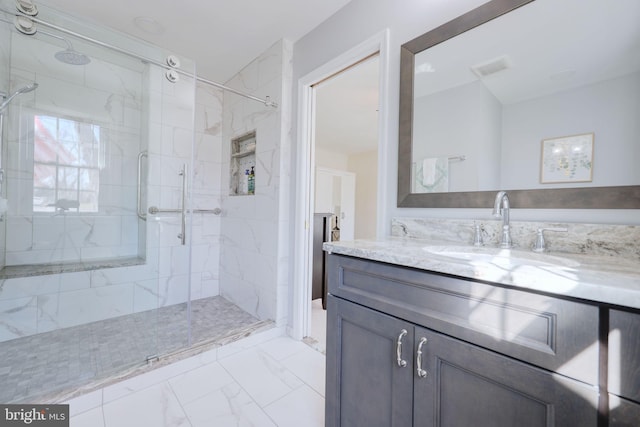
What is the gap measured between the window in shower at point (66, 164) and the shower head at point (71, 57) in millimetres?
450

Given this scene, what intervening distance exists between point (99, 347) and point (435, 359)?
7.15ft

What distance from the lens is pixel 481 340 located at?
0.71 meters

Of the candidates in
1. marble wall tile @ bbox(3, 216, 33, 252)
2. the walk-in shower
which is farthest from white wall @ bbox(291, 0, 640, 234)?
marble wall tile @ bbox(3, 216, 33, 252)

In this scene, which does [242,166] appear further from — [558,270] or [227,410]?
[558,270]

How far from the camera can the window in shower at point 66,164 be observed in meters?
2.11

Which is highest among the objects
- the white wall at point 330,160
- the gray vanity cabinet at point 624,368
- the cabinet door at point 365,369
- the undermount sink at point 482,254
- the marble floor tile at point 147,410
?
the white wall at point 330,160

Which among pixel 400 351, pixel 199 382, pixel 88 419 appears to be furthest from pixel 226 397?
pixel 400 351

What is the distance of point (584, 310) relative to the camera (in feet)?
1.86

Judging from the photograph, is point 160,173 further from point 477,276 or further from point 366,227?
point 366,227

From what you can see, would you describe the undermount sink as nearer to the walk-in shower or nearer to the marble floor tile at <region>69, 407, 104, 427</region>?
the walk-in shower

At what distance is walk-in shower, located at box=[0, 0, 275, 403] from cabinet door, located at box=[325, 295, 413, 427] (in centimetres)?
126

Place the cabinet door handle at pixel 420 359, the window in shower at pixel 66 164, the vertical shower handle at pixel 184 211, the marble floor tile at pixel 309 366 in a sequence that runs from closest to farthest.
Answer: the cabinet door handle at pixel 420 359, the marble floor tile at pixel 309 366, the window in shower at pixel 66 164, the vertical shower handle at pixel 184 211

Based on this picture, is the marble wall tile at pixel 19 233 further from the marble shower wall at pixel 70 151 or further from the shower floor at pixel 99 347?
the shower floor at pixel 99 347

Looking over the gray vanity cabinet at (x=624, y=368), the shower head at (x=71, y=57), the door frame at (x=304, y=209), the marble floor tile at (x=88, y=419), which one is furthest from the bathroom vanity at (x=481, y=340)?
the shower head at (x=71, y=57)
